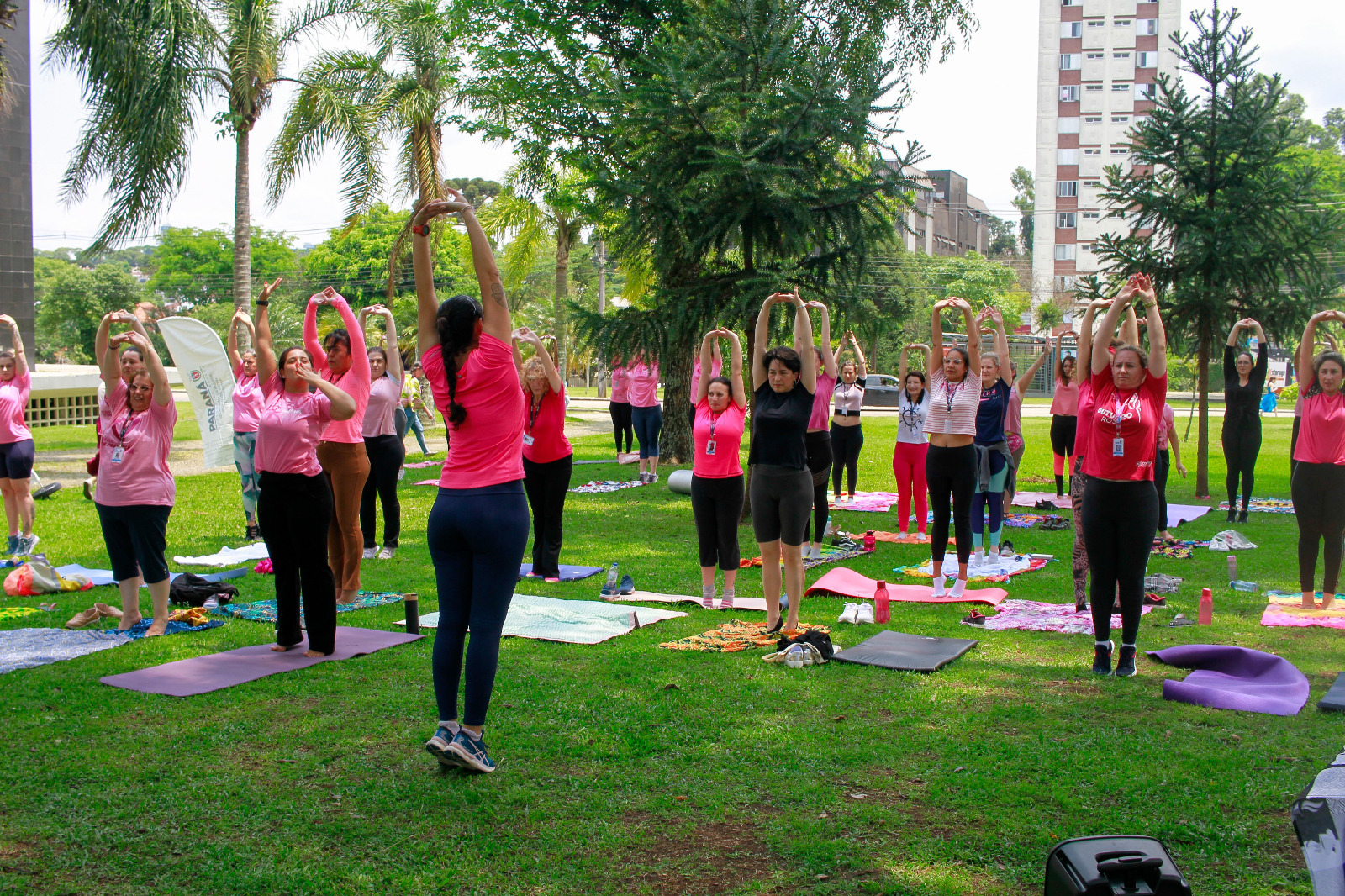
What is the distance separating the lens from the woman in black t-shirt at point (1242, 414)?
1135 centimetres

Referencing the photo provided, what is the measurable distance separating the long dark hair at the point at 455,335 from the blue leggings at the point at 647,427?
12026 millimetres

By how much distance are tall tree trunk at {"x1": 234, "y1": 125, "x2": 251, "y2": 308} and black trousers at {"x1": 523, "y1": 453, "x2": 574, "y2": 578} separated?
12.0 metres

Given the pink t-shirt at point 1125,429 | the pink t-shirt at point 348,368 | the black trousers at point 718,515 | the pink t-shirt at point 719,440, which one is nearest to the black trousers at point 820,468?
the black trousers at point 718,515

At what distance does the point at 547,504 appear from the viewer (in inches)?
356

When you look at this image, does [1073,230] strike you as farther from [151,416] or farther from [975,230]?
[151,416]

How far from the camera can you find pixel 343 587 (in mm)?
7816

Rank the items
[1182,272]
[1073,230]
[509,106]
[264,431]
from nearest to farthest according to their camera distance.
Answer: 1. [264,431]
2. [1182,272]
3. [509,106]
4. [1073,230]

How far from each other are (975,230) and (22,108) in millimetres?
91442

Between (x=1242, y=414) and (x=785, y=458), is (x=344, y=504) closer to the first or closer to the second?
(x=785, y=458)

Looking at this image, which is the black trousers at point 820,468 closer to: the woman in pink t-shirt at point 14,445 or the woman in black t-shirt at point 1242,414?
the woman in black t-shirt at point 1242,414

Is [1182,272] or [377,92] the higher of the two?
[377,92]

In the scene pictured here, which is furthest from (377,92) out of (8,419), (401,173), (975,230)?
(975,230)

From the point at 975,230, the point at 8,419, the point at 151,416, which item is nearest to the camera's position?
the point at 151,416

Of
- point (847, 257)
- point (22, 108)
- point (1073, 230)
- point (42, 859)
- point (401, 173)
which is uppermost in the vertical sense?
point (1073, 230)
